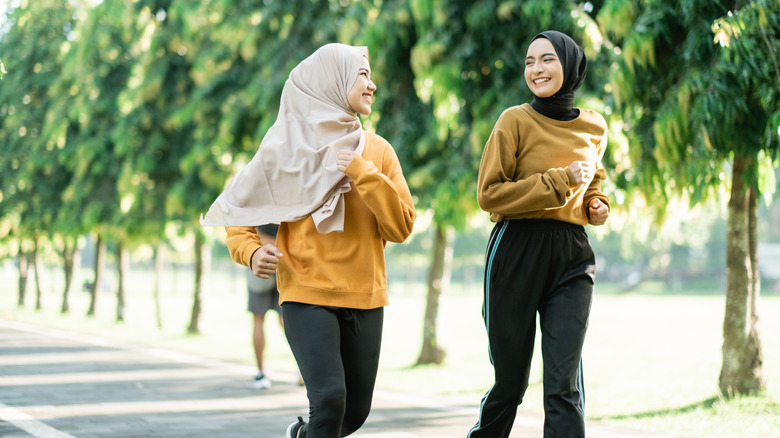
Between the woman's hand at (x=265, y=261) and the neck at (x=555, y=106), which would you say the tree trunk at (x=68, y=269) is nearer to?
the woman's hand at (x=265, y=261)

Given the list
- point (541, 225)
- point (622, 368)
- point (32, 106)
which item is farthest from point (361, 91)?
point (32, 106)

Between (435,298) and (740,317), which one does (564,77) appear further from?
(435,298)

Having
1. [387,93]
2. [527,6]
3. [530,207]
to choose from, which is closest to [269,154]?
[530,207]

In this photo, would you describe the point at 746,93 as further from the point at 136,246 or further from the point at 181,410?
the point at 136,246

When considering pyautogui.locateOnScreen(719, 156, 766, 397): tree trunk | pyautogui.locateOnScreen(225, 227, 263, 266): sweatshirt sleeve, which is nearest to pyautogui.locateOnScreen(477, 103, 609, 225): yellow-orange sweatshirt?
pyautogui.locateOnScreen(225, 227, 263, 266): sweatshirt sleeve

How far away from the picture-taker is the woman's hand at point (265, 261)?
12.6ft

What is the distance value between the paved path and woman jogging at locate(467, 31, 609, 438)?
94.5 inches

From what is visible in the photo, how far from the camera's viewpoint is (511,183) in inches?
153

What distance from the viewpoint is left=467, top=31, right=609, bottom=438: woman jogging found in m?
3.93

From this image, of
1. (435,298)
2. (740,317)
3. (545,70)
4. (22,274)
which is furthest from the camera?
(22,274)

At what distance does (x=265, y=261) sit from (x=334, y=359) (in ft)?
1.66

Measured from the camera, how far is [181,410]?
7.18m

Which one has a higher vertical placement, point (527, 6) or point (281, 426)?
point (527, 6)

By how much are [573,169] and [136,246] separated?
1558 centimetres
